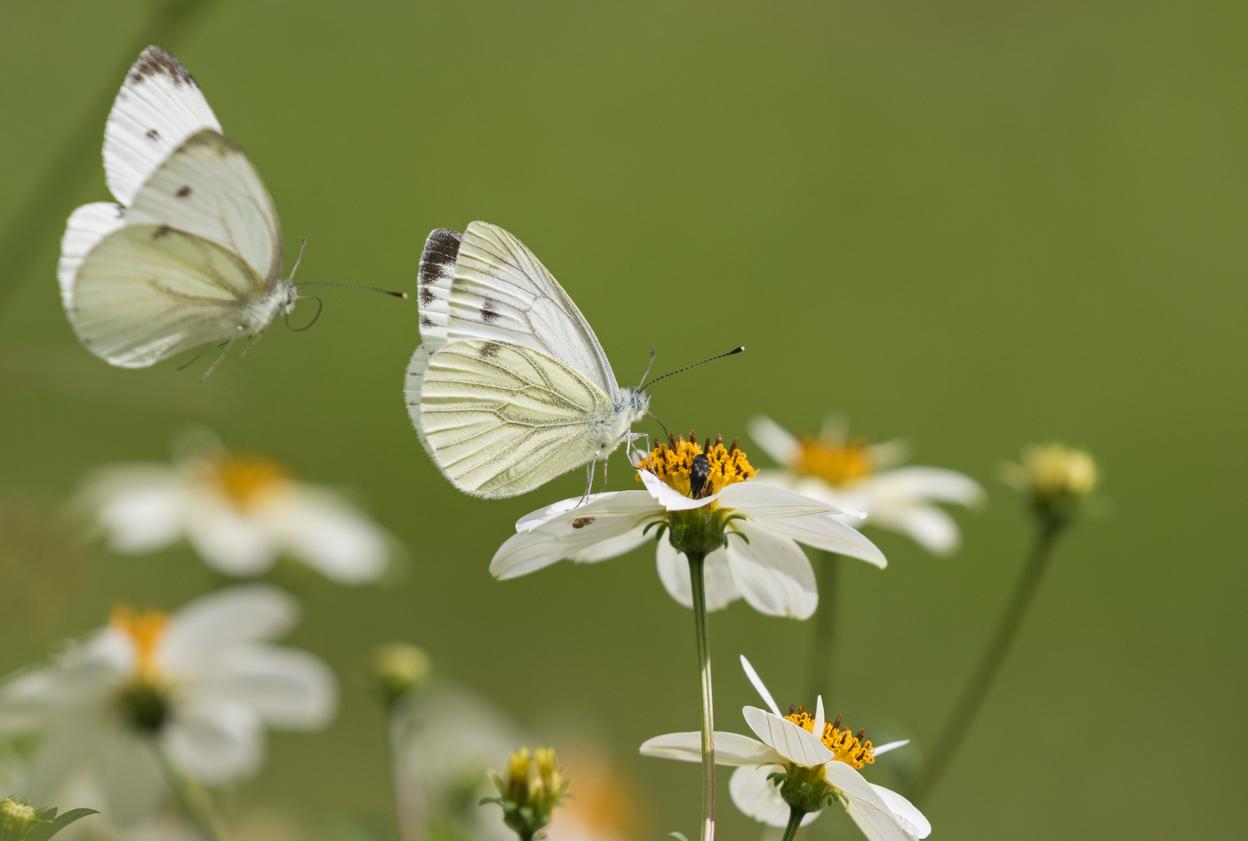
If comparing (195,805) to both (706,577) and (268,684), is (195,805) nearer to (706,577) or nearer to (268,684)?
(268,684)

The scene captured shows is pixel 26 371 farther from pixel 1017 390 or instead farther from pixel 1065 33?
pixel 1065 33

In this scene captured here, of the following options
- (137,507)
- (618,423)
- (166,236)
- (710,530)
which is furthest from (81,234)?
(710,530)

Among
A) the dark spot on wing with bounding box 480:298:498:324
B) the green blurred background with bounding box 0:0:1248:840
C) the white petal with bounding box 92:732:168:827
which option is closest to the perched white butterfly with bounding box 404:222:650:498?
the dark spot on wing with bounding box 480:298:498:324

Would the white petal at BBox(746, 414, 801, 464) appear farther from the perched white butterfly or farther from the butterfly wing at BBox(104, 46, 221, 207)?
the butterfly wing at BBox(104, 46, 221, 207)

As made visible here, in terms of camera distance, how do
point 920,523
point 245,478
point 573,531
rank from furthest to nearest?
1. point 245,478
2. point 920,523
3. point 573,531

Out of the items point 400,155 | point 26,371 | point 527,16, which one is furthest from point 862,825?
point 527,16

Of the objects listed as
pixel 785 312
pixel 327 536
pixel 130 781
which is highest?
pixel 785 312
